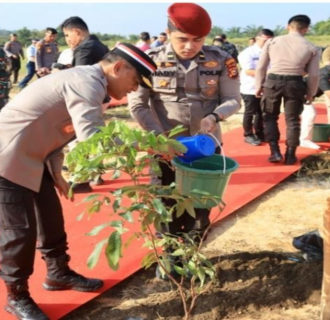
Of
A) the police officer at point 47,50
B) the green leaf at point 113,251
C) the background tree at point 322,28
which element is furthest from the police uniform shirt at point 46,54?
the background tree at point 322,28

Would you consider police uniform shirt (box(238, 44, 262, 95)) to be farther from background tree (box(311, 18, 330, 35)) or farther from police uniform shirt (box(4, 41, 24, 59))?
background tree (box(311, 18, 330, 35))

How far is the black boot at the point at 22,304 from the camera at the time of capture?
241 centimetres

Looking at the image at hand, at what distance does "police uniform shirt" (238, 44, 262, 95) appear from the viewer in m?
5.93

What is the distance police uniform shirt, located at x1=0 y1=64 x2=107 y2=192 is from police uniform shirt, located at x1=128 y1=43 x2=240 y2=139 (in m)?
0.62

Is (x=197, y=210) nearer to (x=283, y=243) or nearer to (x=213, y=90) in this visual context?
(x=213, y=90)

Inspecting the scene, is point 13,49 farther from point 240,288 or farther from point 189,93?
point 240,288

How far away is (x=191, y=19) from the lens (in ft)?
7.88

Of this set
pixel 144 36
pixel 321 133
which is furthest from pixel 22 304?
pixel 144 36

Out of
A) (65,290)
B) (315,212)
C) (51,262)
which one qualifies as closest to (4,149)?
(51,262)

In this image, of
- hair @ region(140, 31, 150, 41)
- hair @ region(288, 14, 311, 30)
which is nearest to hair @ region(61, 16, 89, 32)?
hair @ region(288, 14, 311, 30)

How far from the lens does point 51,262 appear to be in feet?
8.82

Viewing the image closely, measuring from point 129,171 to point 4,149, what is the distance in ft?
2.94

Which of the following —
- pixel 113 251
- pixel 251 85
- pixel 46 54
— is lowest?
pixel 251 85

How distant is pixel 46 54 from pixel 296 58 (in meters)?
5.27
